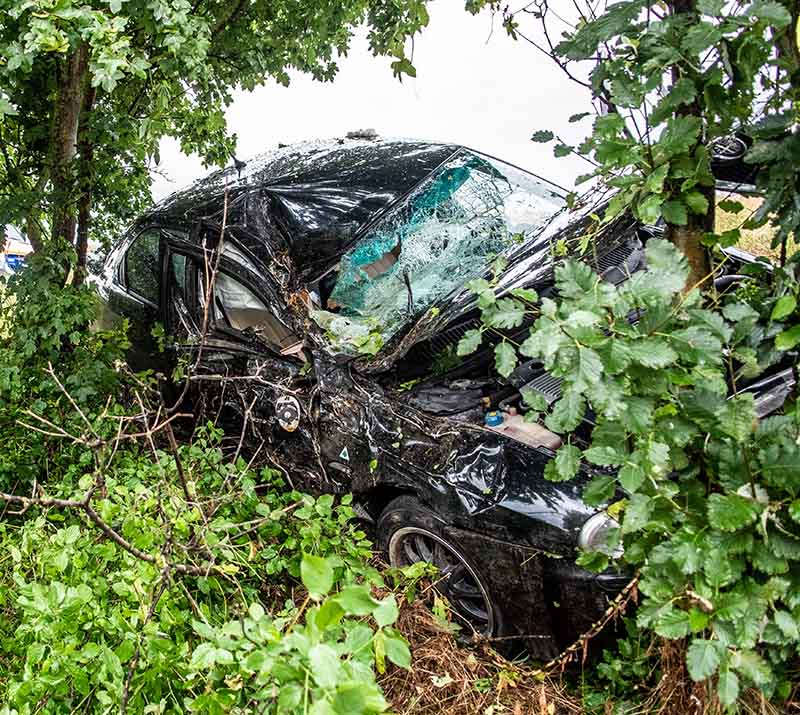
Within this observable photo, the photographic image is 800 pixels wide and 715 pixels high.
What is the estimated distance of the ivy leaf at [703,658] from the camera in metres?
1.35

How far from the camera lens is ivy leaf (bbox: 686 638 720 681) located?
1.35m

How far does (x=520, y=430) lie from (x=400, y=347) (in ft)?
2.04

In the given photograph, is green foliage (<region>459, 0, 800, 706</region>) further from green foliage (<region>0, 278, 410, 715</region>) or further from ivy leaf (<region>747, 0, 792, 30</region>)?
green foliage (<region>0, 278, 410, 715</region>)

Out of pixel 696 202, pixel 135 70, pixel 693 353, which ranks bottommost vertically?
pixel 693 353

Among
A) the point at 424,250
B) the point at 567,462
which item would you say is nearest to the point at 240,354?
the point at 424,250

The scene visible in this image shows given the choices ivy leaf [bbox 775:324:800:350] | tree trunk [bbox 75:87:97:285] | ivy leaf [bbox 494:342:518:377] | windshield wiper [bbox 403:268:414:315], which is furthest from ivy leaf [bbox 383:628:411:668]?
tree trunk [bbox 75:87:97:285]

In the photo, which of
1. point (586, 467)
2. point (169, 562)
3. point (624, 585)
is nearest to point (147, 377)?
point (169, 562)

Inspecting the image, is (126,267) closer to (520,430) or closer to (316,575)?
(520,430)

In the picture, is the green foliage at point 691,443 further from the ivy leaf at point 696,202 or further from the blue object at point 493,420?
the blue object at point 493,420

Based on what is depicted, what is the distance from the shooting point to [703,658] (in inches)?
53.9

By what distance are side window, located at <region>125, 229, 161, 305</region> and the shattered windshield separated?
55.0 inches

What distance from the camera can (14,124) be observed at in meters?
3.92

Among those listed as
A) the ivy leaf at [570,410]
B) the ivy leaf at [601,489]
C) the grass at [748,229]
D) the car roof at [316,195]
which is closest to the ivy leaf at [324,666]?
the ivy leaf at [570,410]

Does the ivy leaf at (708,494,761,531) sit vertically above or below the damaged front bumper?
above
